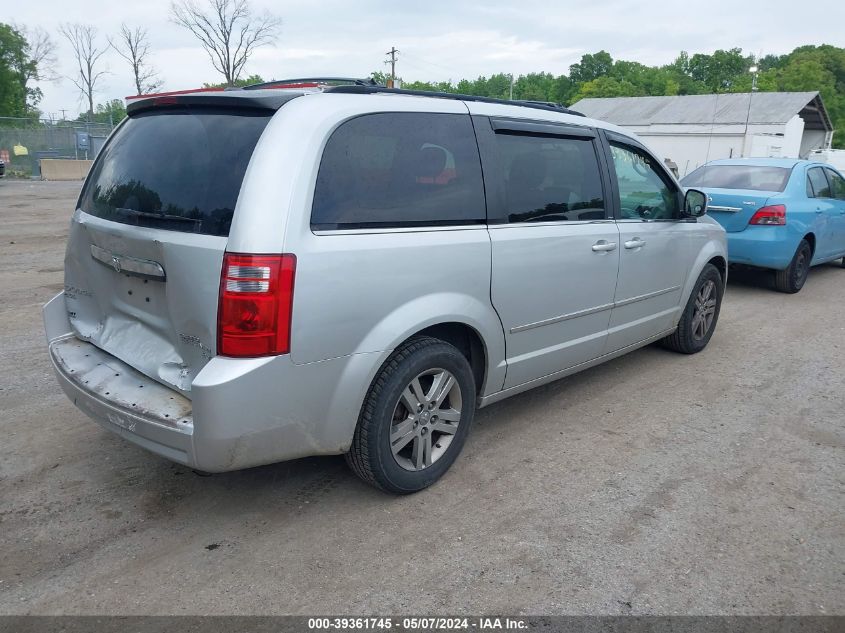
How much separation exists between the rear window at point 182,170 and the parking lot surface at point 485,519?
1.36 meters

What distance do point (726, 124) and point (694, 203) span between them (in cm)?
4118

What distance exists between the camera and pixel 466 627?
8.04ft

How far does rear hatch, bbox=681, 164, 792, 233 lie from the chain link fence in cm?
2729

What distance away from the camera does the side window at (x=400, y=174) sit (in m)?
2.84

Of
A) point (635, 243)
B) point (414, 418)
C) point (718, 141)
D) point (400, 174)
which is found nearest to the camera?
point (400, 174)

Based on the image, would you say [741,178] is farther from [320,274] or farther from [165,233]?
[165,233]

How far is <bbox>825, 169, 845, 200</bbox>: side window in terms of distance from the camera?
29.9 feet

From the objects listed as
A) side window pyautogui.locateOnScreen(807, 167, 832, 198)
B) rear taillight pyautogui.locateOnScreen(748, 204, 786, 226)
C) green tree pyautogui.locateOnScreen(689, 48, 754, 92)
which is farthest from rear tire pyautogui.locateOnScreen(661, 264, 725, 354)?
green tree pyautogui.locateOnScreen(689, 48, 754, 92)

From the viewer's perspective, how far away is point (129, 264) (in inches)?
117

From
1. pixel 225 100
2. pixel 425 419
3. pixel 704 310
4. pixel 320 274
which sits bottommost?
pixel 425 419

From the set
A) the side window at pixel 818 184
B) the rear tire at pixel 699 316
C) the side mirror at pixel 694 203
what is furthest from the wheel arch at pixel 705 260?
the side window at pixel 818 184

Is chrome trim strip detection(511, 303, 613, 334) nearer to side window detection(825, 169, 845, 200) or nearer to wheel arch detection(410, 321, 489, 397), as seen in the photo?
wheel arch detection(410, 321, 489, 397)

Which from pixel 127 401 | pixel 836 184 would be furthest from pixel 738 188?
pixel 127 401

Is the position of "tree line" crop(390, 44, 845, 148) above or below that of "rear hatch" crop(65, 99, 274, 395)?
above
